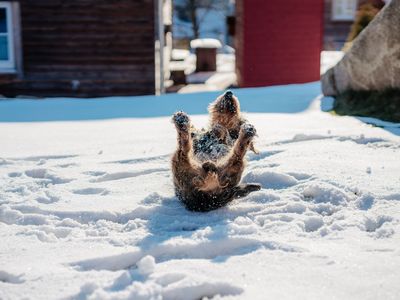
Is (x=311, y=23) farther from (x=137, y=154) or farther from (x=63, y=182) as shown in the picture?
(x=63, y=182)

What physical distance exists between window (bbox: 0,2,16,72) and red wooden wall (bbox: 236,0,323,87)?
6083 millimetres

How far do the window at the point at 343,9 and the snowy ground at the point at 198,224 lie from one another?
22.4m

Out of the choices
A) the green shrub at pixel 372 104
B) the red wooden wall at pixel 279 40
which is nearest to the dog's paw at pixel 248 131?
the green shrub at pixel 372 104

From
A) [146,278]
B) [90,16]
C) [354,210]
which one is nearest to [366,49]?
[354,210]

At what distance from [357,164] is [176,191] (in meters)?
1.58

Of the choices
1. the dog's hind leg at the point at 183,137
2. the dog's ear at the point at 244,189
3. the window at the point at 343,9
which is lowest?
the dog's ear at the point at 244,189

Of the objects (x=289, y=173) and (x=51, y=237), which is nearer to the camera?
(x=51, y=237)

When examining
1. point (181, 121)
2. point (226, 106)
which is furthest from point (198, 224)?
point (226, 106)

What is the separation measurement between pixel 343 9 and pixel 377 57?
21.9 m

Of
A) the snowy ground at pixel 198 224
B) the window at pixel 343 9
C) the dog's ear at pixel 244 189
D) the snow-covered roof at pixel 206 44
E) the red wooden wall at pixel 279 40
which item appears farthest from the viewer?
the window at pixel 343 9

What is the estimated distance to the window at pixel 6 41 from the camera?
12258 millimetres

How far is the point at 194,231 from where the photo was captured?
2.86 meters

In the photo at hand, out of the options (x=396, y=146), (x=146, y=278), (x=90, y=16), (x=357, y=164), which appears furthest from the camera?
(x=90, y=16)

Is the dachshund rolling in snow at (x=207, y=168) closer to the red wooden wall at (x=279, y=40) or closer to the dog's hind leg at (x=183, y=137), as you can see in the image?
the dog's hind leg at (x=183, y=137)
